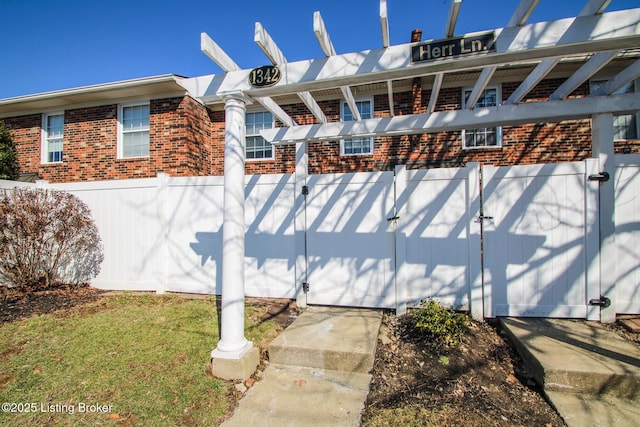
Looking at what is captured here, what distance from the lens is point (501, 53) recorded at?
2.39m

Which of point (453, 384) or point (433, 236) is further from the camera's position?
point (433, 236)

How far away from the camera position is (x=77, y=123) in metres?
8.49

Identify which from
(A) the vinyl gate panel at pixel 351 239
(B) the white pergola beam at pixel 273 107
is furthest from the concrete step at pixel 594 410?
(B) the white pergola beam at pixel 273 107

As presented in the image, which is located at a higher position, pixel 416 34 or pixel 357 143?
pixel 416 34

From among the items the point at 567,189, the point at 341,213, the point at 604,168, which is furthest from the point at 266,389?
the point at 604,168

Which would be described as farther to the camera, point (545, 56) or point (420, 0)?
point (420, 0)

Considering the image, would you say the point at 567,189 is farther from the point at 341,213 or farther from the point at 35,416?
the point at 35,416

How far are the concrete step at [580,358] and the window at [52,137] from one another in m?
11.7

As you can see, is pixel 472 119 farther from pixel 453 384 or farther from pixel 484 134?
pixel 484 134

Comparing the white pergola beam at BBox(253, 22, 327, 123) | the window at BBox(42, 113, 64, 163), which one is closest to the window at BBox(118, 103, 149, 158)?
the window at BBox(42, 113, 64, 163)

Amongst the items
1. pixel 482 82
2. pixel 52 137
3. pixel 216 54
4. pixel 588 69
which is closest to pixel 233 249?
pixel 216 54

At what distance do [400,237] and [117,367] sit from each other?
3579 mm

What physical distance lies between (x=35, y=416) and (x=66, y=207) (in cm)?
396

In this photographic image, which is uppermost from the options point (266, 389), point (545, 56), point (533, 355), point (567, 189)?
point (545, 56)
